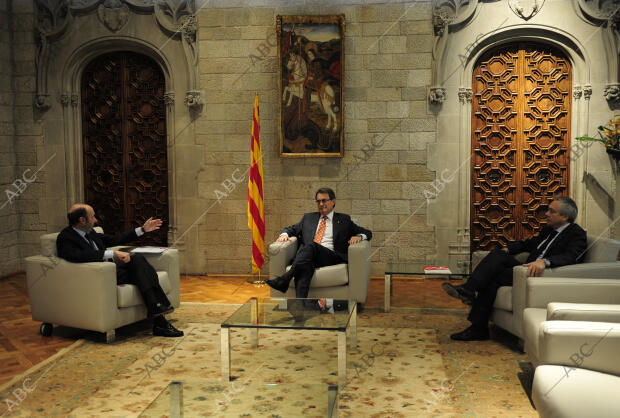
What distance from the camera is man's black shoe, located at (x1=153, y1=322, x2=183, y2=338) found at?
5.11m

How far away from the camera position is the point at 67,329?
5.41 metres

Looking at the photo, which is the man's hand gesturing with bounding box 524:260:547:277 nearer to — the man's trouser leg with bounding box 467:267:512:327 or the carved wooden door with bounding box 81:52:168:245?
the man's trouser leg with bounding box 467:267:512:327

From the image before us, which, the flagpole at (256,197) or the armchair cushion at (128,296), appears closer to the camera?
the armchair cushion at (128,296)

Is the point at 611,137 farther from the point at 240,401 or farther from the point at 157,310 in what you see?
the point at 240,401

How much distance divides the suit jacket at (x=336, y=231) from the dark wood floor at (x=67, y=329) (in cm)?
67

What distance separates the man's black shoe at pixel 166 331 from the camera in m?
5.11

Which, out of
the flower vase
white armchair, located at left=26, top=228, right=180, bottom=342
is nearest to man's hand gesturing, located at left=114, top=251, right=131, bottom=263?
white armchair, located at left=26, top=228, right=180, bottom=342

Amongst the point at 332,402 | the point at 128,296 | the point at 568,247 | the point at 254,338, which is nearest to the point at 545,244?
the point at 568,247

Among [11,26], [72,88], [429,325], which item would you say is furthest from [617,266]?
[11,26]

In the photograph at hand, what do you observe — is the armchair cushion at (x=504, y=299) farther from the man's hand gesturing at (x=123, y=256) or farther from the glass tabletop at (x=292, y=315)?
the man's hand gesturing at (x=123, y=256)

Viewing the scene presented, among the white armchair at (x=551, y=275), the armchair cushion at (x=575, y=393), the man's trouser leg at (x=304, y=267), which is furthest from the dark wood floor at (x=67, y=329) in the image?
the armchair cushion at (x=575, y=393)

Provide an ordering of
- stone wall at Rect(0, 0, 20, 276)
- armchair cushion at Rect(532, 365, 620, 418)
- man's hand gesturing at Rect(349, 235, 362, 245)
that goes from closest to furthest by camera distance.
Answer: armchair cushion at Rect(532, 365, 620, 418) → man's hand gesturing at Rect(349, 235, 362, 245) → stone wall at Rect(0, 0, 20, 276)

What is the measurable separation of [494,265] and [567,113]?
3158 mm

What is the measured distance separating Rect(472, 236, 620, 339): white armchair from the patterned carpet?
23 centimetres
